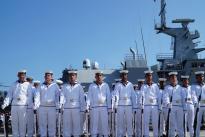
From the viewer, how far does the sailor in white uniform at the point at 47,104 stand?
1426cm

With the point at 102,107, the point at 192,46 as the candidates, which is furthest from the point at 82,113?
the point at 192,46

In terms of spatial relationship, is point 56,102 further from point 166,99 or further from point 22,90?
point 166,99

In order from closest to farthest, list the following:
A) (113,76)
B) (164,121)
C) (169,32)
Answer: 1. (164,121)
2. (113,76)
3. (169,32)

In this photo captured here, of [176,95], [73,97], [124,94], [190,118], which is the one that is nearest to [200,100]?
[190,118]

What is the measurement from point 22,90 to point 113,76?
27.7 metres

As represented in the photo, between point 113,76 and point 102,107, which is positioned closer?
point 102,107

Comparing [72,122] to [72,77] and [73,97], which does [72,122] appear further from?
[72,77]

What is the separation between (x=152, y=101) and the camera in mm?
14891

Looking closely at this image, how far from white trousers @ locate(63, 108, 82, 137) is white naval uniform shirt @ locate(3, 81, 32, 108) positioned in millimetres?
1458

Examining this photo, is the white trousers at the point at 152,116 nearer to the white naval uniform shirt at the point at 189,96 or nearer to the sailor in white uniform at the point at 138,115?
the sailor in white uniform at the point at 138,115

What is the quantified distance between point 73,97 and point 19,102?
188 centimetres

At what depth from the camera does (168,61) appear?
4169 centimetres

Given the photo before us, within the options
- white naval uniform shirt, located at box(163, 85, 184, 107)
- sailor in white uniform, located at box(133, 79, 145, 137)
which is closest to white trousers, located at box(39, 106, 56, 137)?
sailor in white uniform, located at box(133, 79, 145, 137)

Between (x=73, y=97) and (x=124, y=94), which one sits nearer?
(x=73, y=97)
